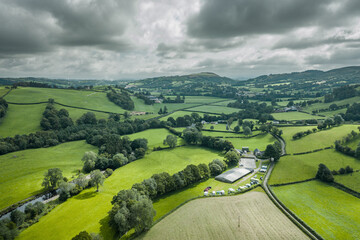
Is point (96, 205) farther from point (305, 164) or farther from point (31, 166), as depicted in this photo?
point (305, 164)

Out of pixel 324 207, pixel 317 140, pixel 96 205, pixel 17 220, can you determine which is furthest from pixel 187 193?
pixel 317 140

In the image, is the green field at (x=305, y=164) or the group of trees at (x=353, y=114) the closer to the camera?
the green field at (x=305, y=164)

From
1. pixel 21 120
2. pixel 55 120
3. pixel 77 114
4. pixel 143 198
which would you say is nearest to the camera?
pixel 143 198

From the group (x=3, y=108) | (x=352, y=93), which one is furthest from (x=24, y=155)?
(x=352, y=93)

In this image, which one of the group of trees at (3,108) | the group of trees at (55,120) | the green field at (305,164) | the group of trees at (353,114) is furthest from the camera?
the group of trees at (353,114)

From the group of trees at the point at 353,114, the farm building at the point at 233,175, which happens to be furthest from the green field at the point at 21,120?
the group of trees at the point at 353,114

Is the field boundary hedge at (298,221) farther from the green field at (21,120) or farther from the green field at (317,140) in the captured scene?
the green field at (21,120)

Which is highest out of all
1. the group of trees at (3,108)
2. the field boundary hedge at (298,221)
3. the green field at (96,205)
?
the group of trees at (3,108)

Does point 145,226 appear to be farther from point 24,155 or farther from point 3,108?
point 3,108

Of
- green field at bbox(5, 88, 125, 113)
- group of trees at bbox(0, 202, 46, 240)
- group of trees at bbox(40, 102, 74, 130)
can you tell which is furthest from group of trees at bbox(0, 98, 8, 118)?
group of trees at bbox(0, 202, 46, 240)
